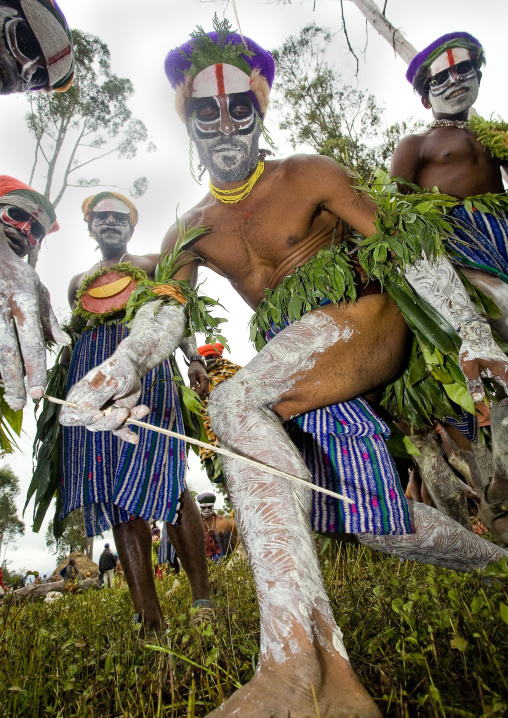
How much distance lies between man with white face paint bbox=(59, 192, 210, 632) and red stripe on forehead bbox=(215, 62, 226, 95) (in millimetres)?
1145

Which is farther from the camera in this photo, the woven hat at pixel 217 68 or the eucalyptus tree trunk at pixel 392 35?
the eucalyptus tree trunk at pixel 392 35

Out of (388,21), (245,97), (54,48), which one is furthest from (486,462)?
(388,21)

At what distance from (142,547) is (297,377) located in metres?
1.51

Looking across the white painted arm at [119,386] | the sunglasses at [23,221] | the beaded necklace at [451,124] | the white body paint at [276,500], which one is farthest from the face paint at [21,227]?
the beaded necklace at [451,124]

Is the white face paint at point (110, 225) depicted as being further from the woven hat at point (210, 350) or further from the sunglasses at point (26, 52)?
the sunglasses at point (26, 52)

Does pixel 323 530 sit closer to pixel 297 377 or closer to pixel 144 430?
pixel 297 377

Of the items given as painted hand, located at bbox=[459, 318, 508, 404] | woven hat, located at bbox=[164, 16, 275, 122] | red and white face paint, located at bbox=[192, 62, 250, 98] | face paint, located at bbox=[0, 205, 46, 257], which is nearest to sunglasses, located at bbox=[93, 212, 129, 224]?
face paint, located at bbox=[0, 205, 46, 257]

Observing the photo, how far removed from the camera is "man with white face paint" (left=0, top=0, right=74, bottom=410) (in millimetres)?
1633

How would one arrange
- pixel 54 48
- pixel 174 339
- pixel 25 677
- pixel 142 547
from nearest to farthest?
1. pixel 25 677
2. pixel 174 339
3. pixel 54 48
4. pixel 142 547

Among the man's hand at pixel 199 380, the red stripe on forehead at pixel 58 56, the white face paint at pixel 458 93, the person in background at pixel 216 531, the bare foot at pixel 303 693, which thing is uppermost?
the white face paint at pixel 458 93

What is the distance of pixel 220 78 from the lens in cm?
235

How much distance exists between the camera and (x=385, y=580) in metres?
2.73

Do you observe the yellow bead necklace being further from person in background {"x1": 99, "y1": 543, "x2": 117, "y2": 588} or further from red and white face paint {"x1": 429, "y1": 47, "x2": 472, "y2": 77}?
person in background {"x1": 99, "y1": 543, "x2": 117, "y2": 588}

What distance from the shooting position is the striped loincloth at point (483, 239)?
234 centimetres
